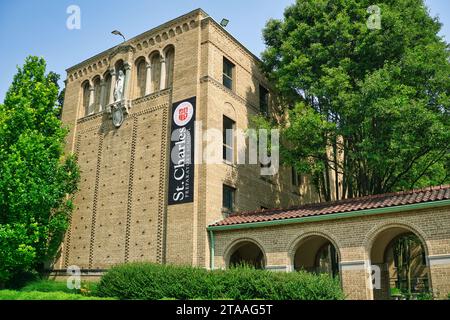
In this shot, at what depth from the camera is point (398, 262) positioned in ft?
118

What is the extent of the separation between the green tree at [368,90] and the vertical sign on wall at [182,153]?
13.0 feet

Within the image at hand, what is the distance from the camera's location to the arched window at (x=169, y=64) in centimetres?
2397

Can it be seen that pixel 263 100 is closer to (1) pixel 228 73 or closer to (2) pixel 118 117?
(1) pixel 228 73

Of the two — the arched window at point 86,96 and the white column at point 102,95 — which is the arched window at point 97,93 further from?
the arched window at point 86,96

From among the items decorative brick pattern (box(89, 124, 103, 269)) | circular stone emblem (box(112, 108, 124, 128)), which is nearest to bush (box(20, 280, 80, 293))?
decorative brick pattern (box(89, 124, 103, 269))

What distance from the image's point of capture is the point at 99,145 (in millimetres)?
25594

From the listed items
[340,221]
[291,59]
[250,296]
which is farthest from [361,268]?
[291,59]

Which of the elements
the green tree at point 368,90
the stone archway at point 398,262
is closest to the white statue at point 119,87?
the green tree at point 368,90

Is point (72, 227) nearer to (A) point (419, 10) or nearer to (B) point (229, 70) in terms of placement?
(B) point (229, 70)

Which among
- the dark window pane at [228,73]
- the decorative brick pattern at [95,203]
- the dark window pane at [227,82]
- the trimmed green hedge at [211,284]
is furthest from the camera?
the dark window pane at [228,73]

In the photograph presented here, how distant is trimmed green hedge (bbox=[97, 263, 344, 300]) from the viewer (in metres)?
15.1

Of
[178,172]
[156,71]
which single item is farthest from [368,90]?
[156,71]

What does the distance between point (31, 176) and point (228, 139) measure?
401 inches

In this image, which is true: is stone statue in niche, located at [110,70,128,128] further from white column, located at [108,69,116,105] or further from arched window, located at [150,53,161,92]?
arched window, located at [150,53,161,92]
